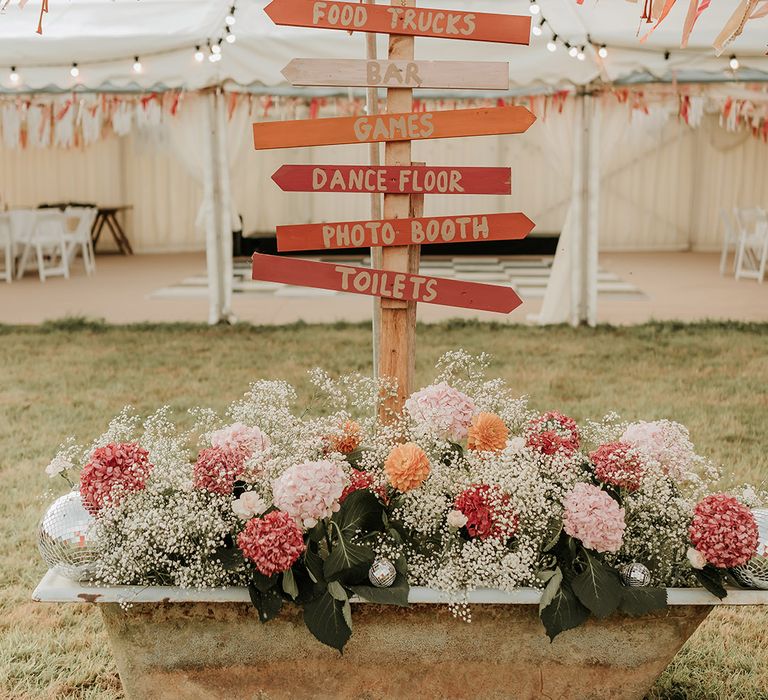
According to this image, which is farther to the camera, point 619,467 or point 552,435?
point 552,435

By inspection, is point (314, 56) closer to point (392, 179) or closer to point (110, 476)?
point (392, 179)

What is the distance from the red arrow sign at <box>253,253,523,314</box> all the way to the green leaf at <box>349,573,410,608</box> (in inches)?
31.4

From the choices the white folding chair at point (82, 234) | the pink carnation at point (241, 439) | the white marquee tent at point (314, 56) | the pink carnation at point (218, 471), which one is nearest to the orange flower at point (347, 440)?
the pink carnation at point (241, 439)

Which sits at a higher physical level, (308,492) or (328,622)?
(308,492)

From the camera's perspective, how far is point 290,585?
2014 mm

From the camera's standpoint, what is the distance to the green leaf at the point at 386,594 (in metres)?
2.01

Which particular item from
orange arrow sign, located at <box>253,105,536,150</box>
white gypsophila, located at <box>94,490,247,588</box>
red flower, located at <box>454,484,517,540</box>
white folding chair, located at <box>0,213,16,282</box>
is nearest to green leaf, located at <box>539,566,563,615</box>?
Result: red flower, located at <box>454,484,517,540</box>

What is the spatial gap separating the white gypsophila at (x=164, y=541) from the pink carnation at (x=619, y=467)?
88 cm

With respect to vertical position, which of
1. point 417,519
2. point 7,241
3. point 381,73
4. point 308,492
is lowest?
point 7,241

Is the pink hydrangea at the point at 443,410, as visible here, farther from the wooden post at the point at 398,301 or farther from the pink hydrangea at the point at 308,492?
the pink hydrangea at the point at 308,492

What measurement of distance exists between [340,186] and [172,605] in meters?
1.11

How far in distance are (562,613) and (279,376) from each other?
407 cm

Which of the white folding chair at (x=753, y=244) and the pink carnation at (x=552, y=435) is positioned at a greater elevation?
the pink carnation at (x=552, y=435)

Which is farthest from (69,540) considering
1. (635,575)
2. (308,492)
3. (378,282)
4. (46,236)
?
(46,236)
